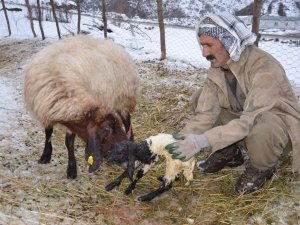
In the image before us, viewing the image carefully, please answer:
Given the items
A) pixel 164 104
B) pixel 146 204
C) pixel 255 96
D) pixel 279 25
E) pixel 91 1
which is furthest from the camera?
pixel 91 1

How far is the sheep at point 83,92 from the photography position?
2830 mm

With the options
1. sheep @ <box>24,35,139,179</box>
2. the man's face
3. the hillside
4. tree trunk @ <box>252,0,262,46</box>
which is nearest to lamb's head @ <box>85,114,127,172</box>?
sheep @ <box>24,35,139,179</box>

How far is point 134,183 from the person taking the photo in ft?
9.76

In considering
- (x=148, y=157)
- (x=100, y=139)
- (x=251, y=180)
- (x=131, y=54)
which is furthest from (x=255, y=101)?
(x=131, y=54)

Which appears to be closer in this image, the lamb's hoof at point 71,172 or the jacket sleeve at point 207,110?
the jacket sleeve at point 207,110

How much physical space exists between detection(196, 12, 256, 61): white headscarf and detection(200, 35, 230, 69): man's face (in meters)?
0.04

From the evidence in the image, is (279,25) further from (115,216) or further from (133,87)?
(115,216)

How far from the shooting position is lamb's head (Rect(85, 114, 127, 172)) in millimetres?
2812

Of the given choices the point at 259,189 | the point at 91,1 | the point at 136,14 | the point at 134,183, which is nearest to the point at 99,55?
the point at 134,183

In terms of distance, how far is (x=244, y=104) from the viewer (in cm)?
273

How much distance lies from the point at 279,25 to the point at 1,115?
9124 mm

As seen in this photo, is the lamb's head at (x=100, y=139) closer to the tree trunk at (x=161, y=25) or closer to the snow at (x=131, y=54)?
the snow at (x=131, y=54)

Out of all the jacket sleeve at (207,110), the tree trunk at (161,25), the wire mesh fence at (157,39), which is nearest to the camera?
the jacket sleeve at (207,110)

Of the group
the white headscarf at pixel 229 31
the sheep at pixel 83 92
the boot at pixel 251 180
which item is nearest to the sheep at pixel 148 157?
the sheep at pixel 83 92
